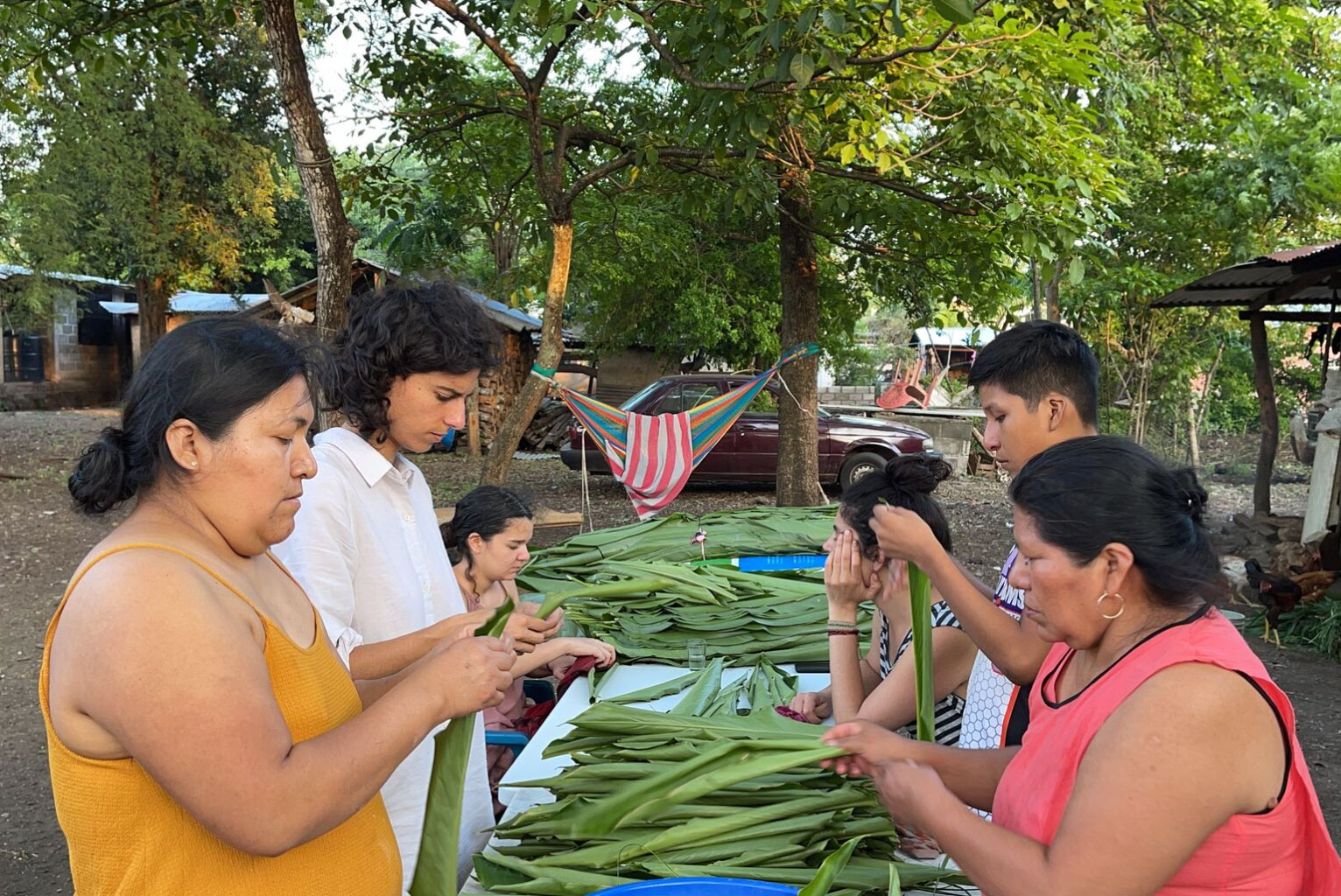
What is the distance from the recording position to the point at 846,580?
229cm

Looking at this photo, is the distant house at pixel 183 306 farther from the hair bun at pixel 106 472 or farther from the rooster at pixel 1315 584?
the hair bun at pixel 106 472

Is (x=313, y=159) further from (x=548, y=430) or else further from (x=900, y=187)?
(x=548, y=430)

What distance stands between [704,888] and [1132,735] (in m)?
0.67

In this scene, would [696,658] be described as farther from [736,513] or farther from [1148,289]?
[1148,289]

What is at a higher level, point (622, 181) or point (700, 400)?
point (622, 181)

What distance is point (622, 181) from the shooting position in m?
8.61

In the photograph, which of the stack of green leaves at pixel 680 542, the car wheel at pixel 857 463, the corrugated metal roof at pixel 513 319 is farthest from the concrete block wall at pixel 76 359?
the stack of green leaves at pixel 680 542

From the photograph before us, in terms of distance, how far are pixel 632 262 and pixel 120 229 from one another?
8602 millimetres

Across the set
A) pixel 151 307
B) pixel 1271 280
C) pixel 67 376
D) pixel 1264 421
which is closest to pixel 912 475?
pixel 1271 280

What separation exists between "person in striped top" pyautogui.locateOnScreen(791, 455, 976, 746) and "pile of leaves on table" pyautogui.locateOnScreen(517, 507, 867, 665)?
1.58 feet

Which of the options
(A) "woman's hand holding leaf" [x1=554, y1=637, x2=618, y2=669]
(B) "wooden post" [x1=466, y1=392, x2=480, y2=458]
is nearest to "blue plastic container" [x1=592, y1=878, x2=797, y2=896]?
(A) "woman's hand holding leaf" [x1=554, y1=637, x2=618, y2=669]

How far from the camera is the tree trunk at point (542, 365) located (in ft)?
21.1

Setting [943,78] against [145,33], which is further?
[145,33]

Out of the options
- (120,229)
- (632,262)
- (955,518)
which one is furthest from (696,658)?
(120,229)
